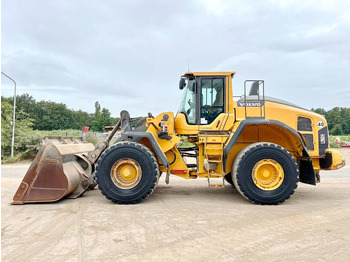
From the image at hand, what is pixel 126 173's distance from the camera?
5.73m

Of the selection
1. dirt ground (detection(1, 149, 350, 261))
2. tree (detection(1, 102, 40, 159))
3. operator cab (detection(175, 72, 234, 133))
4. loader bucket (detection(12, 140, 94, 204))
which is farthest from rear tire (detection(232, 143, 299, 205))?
tree (detection(1, 102, 40, 159))

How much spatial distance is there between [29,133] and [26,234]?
14614 mm

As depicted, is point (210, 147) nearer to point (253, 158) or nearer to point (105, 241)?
point (253, 158)

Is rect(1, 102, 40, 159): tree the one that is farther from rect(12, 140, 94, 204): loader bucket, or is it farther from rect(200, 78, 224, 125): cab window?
rect(200, 78, 224, 125): cab window

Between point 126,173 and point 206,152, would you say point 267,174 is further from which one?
point 126,173

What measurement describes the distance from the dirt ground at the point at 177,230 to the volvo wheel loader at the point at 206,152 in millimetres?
386

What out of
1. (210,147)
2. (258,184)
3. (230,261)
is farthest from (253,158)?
(230,261)

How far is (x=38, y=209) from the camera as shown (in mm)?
5137

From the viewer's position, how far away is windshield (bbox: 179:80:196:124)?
6.36 metres

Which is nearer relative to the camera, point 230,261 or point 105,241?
point 230,261

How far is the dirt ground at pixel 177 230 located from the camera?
127 inches

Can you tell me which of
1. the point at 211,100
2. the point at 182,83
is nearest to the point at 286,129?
the point at 211,100

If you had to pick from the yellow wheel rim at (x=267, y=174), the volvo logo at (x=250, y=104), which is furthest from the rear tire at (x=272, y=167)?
the volvo logo at (x=250, y=104)

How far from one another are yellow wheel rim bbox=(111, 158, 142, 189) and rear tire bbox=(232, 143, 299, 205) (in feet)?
6.62
